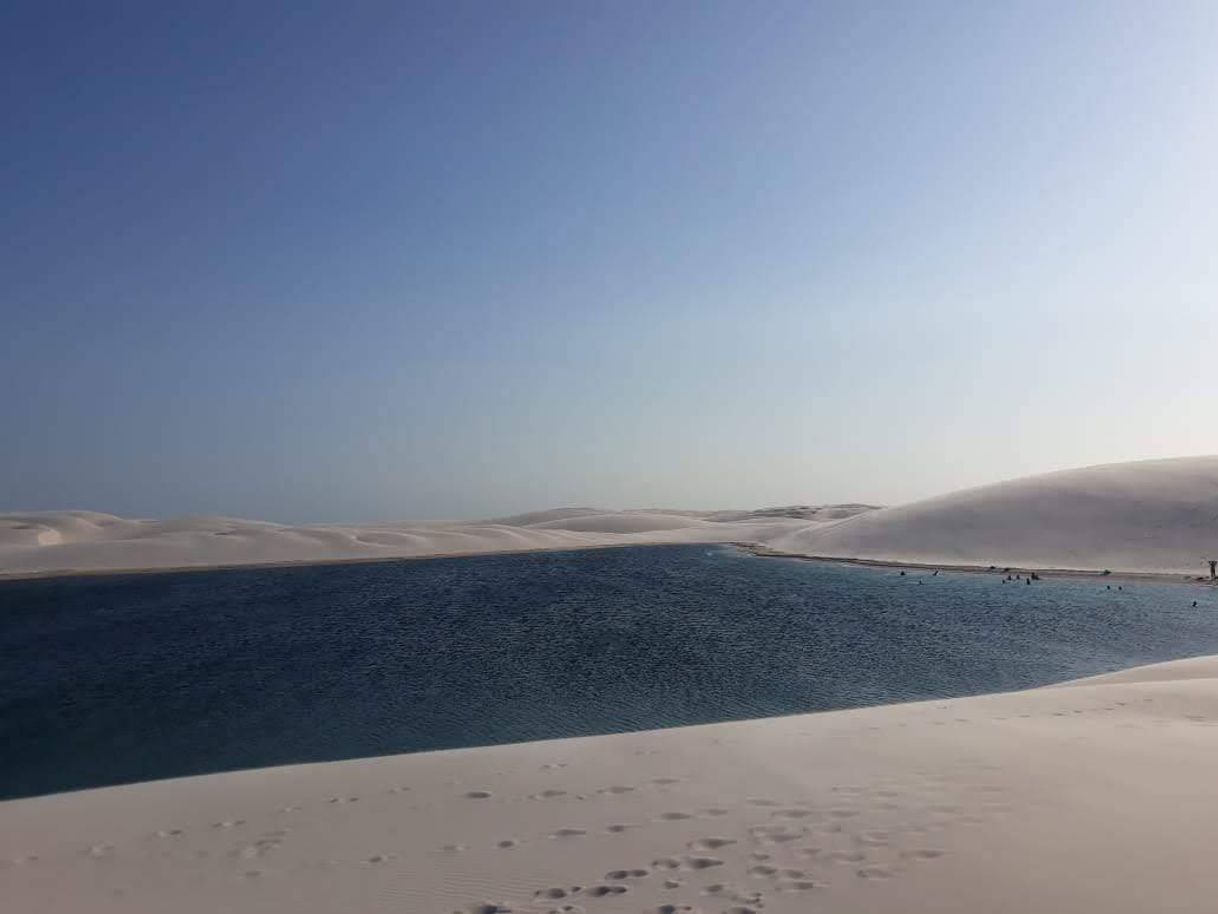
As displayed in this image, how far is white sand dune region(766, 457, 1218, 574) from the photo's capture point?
3862 cm

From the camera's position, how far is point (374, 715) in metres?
13.5

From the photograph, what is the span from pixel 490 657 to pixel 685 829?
43.5ft

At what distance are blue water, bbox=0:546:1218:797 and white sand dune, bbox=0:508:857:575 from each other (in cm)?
1734

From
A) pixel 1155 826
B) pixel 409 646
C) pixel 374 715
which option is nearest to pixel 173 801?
pixel 374 715

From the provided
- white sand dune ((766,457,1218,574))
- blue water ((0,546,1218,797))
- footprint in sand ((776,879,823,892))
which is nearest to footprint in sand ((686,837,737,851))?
footprint in sand ((776,879,823,892))

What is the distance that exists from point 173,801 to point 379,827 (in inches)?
118

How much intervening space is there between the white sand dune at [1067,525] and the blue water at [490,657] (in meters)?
7.28

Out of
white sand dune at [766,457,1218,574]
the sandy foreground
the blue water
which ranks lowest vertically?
the blue water

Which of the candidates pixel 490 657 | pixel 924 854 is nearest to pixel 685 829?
pixel 924 854

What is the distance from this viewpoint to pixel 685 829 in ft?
20.4

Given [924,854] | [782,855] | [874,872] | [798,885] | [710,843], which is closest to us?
[798,885]

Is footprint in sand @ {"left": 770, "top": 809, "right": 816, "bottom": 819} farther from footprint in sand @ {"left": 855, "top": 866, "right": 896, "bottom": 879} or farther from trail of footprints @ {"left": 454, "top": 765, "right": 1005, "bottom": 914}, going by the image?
footprint in sand @ {"left": 855, "top": 866, "right": 896, "bottom": 879}

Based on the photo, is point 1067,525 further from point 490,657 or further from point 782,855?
point 782,855

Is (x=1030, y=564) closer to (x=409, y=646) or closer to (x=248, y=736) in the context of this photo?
(x=409, y=646)
